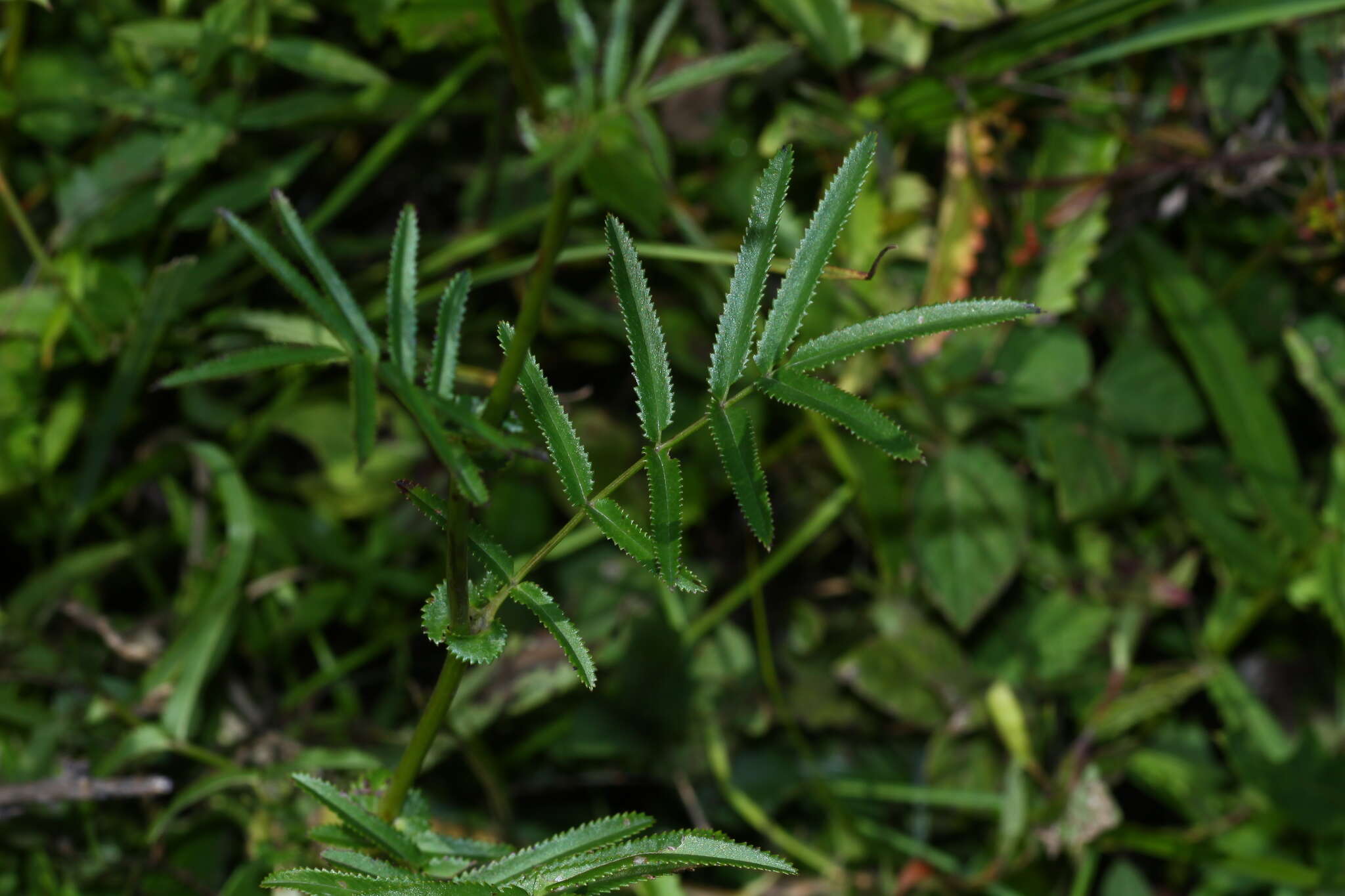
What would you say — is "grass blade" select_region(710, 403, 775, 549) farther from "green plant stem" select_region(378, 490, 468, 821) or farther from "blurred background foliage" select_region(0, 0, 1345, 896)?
"blurred background foliage" select_region(0, 0, 1345, 896)

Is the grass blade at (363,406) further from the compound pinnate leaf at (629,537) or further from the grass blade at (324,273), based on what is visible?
the compound pinnate leaf at (629,537)

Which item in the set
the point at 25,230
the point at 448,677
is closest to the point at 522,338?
the point at 448,677

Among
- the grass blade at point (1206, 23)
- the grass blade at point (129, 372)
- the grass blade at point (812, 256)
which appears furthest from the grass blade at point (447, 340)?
the grass blade at point (1206, 23)

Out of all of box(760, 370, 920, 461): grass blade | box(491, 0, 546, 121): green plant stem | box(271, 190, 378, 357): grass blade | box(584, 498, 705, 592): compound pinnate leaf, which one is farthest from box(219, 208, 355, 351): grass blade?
box(491, 0, 546, 121): green plant stem

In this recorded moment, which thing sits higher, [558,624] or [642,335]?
[642,335]

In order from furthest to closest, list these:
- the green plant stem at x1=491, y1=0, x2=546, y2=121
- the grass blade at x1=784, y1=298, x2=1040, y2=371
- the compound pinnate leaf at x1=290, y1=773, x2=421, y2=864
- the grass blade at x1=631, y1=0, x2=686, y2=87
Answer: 1. the grass blade at x1=631, y1=0, x2=686, y2=87
2. the green plant stem at x1=491, y1=0, x2=546, y2=121
3. the compound pinnate leaf at x1=290, y1=773, x2=421, y2=864
4. the grass blade at x1=784, y1=298, x2=1040, y2=371

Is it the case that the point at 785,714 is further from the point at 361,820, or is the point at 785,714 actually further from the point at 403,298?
the point at 403,298
